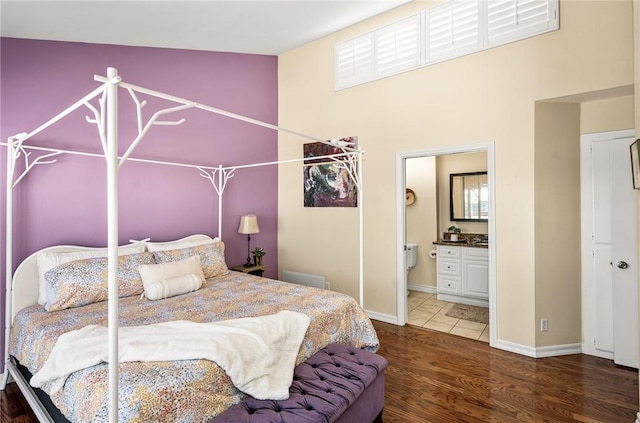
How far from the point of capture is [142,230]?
141 inches

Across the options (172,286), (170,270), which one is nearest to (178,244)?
(170,270)

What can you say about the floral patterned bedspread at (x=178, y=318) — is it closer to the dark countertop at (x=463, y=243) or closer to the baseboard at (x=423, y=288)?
the dark countertop at (x=463, y=243)

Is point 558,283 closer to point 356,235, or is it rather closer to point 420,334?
point 420,334

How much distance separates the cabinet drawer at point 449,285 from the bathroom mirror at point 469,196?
97 centimetres

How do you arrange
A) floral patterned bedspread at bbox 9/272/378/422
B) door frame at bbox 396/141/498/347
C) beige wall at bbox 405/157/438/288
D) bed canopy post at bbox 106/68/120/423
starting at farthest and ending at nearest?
beige wall at bbox 405/157/438/288 → door frame at bbox 396/141/498/347 → floral patterned bedspread at bbox 9/272/378/422 → bed canopy post at bbox 106/68/120/423

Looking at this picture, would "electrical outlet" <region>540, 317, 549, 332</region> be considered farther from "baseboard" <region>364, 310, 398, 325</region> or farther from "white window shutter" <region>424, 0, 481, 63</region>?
"white window shutter" <region>424, 0, 481, 63</region>

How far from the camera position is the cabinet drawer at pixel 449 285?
16.2ft

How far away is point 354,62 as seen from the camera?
14.1 feet

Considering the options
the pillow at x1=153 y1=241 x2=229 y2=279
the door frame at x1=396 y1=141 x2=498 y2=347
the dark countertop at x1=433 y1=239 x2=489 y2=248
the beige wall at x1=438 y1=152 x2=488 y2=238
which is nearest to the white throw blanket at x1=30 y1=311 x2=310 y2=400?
the pillow at x1=153 y1=241 x2=229 y2=279

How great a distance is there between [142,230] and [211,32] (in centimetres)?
223

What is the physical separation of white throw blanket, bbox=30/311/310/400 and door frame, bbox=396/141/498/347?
2.10 metres

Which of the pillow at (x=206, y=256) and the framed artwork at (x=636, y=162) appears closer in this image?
the framed artwork at (x=636, y=162)

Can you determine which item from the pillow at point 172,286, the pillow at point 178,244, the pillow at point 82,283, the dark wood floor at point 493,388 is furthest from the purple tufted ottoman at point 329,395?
the pillow at point 178,244

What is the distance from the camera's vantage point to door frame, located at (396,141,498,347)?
3.37 m
